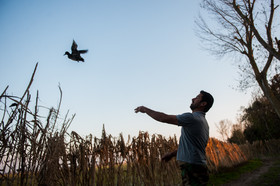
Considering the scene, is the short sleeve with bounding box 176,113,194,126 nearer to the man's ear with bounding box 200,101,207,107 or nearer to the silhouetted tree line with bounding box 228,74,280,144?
the man's ear with bounding box 200,101,207,107

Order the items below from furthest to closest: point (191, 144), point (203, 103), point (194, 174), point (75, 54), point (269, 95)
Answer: point (269, 95)
point (75, 54)
point (203, 103)
point (191, 144)
point (194, 174)

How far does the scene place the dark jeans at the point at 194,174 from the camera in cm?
217

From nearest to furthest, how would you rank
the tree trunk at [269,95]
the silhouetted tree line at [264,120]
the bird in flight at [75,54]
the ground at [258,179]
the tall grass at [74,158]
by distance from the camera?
the tall grass at [74,158], the bird in flight at [75,54], the ground at [258,179], the tree trunk at [269,95], the silhouetted tree line at [264,120]

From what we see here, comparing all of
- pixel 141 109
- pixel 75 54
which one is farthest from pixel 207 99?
pixel 75 54

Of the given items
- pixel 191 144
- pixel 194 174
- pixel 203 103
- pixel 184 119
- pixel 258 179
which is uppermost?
pixel 203 103

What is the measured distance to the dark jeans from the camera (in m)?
2.17

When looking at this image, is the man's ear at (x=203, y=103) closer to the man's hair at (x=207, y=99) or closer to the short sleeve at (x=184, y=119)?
the man's hair at (x=207, y=99)

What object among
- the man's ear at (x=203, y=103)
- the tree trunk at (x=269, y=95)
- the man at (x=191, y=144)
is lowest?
the man at (x=191, y=144)

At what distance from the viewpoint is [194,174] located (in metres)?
2.17

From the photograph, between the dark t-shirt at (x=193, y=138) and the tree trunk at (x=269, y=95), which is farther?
the tree trunk at (x=269, y=95)

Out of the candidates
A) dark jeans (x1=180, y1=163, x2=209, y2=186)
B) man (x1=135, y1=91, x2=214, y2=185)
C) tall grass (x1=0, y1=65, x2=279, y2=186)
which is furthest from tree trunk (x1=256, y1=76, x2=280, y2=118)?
dark jeans (x1=180, y1=163, x2=209, y2=186)

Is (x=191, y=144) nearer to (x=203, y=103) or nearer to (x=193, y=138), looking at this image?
(x=193, y=138)

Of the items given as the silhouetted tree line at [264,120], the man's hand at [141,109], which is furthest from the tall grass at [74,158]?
the silhouetted tree line at [264,120]

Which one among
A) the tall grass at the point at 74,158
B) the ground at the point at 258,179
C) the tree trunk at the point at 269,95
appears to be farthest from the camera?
the tree trunk at the point at 269,95
